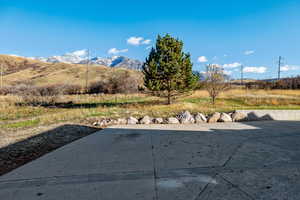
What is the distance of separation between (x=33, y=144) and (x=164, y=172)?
395cm

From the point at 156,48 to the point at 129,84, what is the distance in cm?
1993

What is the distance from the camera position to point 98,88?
118ft

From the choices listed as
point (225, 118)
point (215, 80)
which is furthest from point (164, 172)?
point (215, 80)

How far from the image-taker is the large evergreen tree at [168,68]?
13.3 meters

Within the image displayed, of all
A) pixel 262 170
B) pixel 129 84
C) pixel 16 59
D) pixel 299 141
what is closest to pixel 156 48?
pixel 299 141

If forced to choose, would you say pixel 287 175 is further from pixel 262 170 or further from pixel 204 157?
pixel 204 157

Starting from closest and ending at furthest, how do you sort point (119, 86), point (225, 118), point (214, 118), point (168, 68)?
1. point (214, 118)
2. point (225, 118)
3. point (168, 68)
4. point (119, 86)

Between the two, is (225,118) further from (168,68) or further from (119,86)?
(119,86)

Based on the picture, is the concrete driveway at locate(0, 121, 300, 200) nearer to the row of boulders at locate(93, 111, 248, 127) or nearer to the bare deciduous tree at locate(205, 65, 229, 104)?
the row of boulders at locate(93, 111, 248, 127)

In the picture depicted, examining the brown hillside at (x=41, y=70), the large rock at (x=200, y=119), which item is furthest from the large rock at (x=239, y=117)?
the brown hillside at (x=41, y=70)

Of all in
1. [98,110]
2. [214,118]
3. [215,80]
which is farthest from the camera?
[215,80]

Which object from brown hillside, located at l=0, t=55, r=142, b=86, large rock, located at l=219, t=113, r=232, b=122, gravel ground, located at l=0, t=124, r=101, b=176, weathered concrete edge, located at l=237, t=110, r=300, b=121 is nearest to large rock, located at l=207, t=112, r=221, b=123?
large rock, located at l=219, t=113, r=232, b=122

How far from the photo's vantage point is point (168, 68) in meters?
13.3

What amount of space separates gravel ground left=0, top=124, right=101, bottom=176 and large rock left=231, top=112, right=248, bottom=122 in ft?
20.8
